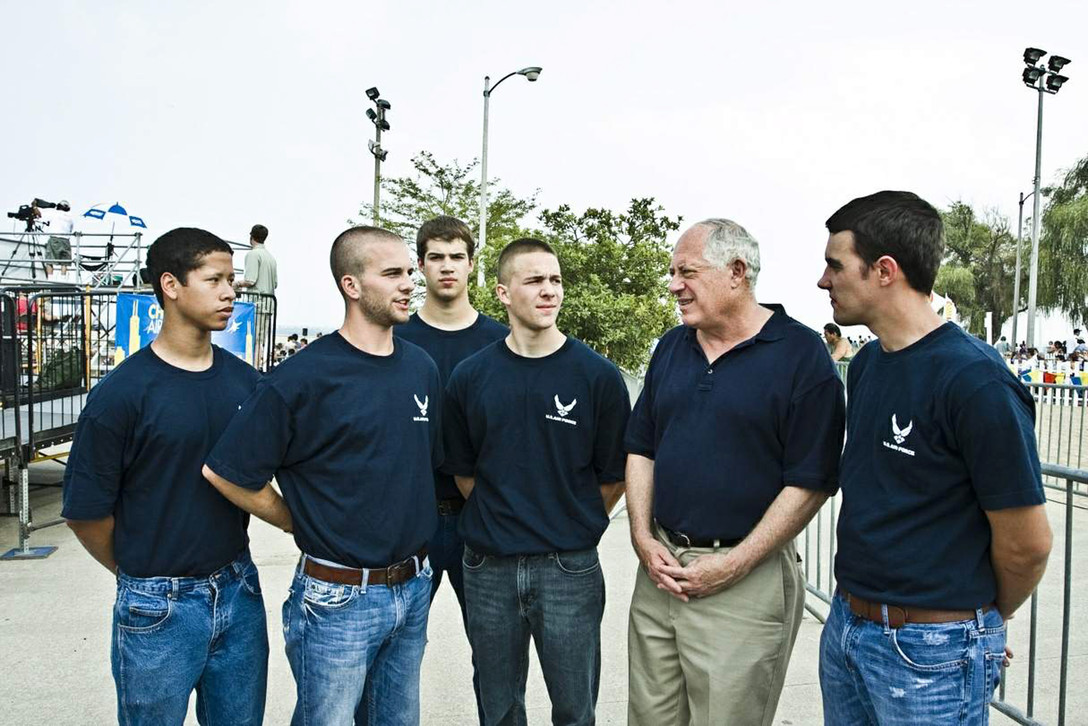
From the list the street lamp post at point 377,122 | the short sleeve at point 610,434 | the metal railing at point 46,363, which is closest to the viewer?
the short sleeve at point 610,434

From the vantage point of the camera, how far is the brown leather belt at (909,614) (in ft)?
7.55

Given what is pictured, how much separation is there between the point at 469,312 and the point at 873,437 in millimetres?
2180

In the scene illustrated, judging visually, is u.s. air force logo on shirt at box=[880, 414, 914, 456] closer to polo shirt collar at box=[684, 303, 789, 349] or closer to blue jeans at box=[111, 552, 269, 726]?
polo shirt collar at box=[684, 303, 789, 349]

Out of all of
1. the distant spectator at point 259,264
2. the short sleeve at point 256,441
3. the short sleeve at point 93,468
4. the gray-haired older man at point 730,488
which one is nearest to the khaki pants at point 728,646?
the gray-haired older man at point 730,488

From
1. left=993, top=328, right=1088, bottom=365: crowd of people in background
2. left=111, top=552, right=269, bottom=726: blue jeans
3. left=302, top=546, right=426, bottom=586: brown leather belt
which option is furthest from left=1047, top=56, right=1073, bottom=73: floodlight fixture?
left=111, top=552, right=269, bottom=726: blue jeans

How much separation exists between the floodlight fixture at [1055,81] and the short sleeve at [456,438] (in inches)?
1310

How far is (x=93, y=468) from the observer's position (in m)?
2.62

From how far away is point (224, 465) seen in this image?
267 centimetres

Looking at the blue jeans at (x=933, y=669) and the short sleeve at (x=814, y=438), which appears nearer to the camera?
the blue jeans at (x=933, y=669)

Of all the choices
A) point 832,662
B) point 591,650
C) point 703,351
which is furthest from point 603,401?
point 832,662

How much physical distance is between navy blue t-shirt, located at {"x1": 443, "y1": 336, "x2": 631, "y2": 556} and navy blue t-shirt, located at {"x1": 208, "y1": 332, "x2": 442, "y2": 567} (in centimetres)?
43

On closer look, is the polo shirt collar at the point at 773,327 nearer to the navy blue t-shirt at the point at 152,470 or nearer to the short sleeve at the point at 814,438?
the short sleeve at the point at 814,438

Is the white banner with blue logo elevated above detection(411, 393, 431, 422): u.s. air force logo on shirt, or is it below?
above

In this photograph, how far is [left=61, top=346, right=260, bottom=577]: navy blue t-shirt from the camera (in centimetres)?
262
